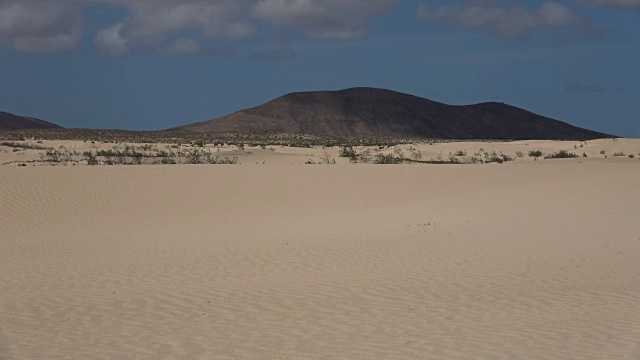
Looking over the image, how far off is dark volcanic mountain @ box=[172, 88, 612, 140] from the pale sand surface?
80.8 m

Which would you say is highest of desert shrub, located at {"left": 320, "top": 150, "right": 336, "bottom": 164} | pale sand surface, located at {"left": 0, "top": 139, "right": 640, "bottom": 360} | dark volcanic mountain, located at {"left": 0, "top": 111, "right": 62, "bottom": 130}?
dark volcanic mountain, located at {"left": 0, "top": 111, "right": 62, "bottom": 130}

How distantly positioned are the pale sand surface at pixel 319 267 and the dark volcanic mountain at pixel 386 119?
265 feet

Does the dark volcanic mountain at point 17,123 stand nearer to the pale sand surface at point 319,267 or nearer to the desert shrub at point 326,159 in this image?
the desert shrub at point 326,159

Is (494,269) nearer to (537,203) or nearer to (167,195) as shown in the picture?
(537,203)

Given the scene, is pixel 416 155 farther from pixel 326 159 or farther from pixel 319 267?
pixel 319 267

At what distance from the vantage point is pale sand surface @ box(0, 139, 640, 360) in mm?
6992

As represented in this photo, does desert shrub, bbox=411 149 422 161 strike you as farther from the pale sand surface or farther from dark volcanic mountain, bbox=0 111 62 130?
dark volcanic mountain, bbox=0 111 62 130

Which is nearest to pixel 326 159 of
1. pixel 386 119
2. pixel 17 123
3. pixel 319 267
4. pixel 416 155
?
pixel 416 155

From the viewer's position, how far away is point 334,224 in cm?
1736

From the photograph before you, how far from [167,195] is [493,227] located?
35.1 feet

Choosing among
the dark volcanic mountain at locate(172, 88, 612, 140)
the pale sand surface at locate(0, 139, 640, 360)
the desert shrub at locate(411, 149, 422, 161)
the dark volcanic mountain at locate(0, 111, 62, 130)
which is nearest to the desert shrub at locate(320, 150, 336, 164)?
the desert shrub at locate(411, 149, 422, 161)

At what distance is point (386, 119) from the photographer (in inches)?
4441

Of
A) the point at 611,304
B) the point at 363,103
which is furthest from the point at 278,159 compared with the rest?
the point at 363,103

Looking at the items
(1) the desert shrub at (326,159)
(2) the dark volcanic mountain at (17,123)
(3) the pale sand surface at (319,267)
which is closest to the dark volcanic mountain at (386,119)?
(2) the dark volcanic mountain at (17,123)
